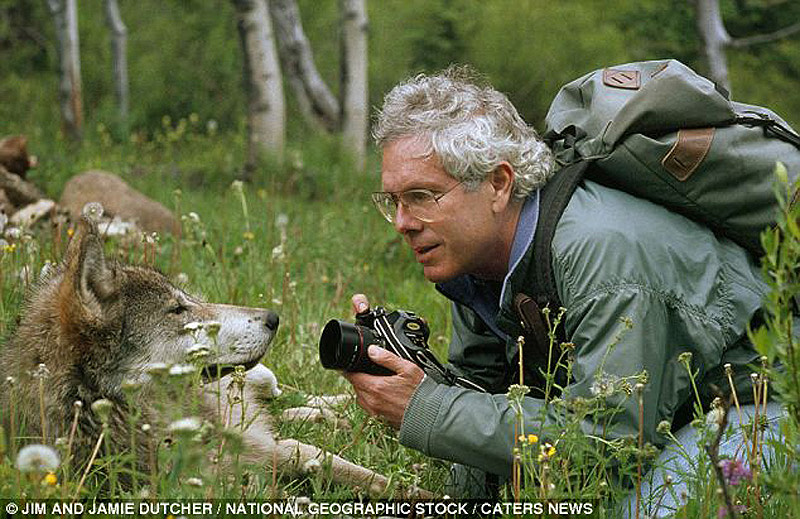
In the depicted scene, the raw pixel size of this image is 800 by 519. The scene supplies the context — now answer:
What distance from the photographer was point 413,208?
137 inches

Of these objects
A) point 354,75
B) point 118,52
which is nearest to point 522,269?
point 354,75

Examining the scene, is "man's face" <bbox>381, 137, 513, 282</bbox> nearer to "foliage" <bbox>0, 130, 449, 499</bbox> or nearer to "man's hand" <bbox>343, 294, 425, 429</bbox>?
"man's hand" <bbox>343, 294, 425, 429</bbox>

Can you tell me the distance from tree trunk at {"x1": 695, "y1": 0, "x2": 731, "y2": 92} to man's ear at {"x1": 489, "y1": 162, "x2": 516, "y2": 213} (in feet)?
26.5

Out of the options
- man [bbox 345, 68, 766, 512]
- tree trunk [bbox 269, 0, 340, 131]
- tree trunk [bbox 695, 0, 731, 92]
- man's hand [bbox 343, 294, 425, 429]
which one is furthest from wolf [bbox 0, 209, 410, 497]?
tree trunk [bbox 269, 0, 340, 131]

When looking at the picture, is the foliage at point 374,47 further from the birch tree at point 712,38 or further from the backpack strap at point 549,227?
the backpack strap at point 549,227

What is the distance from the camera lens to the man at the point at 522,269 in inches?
120

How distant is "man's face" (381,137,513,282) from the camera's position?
3436mm

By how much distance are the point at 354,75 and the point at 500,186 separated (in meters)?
8.43

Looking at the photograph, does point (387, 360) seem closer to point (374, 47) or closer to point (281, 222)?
point (281, 222)

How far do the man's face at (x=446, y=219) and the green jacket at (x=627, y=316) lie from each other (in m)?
0.19

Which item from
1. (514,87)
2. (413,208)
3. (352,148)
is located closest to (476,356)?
(413,208)

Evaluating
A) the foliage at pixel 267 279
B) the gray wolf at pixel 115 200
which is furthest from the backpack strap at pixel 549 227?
the gray wolf at pixel 115 200

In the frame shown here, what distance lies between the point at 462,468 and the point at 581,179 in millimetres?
1142

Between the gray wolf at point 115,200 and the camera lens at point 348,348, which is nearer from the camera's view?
the camera lens at point 348,348
